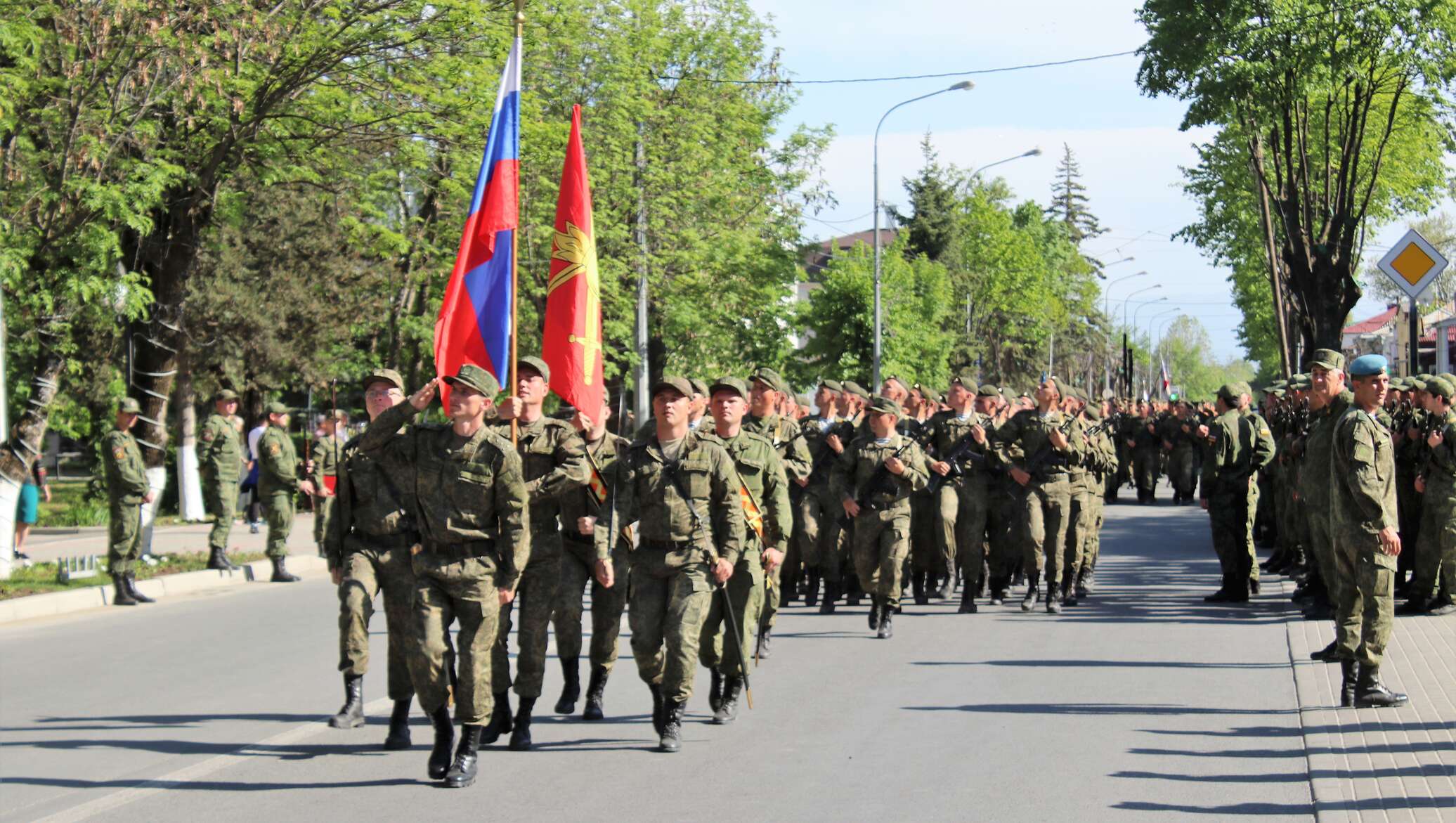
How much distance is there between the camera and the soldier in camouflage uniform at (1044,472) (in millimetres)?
14055

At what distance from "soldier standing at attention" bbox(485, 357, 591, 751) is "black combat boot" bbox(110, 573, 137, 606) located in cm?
823

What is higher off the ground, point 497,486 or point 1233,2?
point 1233,2

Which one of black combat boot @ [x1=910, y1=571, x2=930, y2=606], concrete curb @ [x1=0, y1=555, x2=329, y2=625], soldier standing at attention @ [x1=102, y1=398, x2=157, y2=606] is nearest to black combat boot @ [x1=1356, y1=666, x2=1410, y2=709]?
black combat boot @ [x1=910, y1=571, x2=930, y2=606]

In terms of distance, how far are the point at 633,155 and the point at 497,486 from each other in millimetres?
26017

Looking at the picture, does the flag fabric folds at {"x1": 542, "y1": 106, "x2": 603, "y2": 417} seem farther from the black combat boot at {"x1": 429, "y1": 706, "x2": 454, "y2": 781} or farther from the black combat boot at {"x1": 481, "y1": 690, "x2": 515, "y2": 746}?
the black combat boot at {"x1": 429, "y1": 706, "x2": 454, "y2": 781}

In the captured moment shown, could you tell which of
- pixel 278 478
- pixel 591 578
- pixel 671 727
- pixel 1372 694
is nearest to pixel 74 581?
pixel 278 478


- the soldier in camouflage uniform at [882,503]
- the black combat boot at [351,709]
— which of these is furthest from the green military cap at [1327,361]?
the black combat boot at [351,709]

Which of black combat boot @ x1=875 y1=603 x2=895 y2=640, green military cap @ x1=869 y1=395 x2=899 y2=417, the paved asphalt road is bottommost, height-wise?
the paved asphalt road

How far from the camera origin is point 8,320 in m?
21.0

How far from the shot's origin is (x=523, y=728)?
833 cm

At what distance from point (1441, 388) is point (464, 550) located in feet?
28.6

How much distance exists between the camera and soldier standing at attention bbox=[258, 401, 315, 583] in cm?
1719

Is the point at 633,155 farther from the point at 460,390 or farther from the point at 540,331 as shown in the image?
the point at 460,390

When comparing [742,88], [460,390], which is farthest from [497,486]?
[742,88]
